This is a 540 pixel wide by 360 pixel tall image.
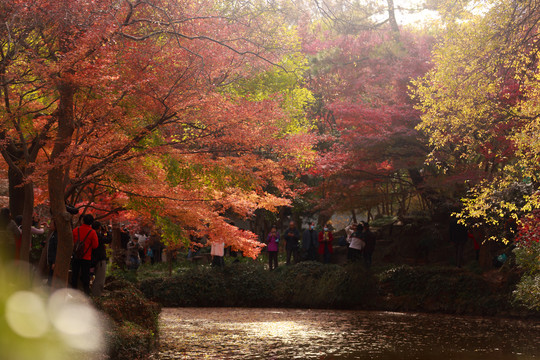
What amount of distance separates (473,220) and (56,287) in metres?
13.4

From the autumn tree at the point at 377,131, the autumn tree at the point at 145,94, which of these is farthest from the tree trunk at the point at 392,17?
the autumn tree at the point at 145,94

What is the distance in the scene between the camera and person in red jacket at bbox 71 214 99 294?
10805mm

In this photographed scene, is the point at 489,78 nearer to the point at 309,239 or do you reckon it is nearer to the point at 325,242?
the point at 309,239

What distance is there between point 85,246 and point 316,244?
37.2 ft

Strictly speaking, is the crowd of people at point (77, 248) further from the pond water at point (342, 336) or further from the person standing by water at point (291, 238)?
the person standing by water at point (291, 238)

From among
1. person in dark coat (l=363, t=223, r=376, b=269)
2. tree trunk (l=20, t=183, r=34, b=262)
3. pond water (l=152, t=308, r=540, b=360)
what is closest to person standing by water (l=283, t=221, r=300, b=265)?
person in dark coat (l=363, t=223, r=376, b=269)

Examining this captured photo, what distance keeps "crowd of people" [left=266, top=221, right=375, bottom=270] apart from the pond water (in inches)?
137

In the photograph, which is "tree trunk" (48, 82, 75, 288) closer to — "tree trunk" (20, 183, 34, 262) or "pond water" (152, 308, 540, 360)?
"tree trunk" (20, 183, 34, 262)

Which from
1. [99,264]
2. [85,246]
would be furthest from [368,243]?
[85,246]

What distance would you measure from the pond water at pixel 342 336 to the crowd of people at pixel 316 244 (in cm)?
348

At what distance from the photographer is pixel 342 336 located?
1170cm

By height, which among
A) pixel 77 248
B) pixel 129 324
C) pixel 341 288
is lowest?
pixel 129 324

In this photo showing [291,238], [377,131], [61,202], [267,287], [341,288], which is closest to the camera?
[61,202]

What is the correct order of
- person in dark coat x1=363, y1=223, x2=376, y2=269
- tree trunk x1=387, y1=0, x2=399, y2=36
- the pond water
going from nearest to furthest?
1. the pond water
2. person in dark coat x1=363, y1=223, x2=376, y2=269
3. tree trunk x1=387, y1=0, x2=399, y2=36
